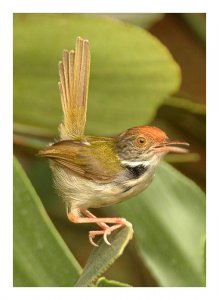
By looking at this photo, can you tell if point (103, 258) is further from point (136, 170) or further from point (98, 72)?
point (98, 72)

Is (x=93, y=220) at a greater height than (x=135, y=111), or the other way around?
(x=135, y=111)

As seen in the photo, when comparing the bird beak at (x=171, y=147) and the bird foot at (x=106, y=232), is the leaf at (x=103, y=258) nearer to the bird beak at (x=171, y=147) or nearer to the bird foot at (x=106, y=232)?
the bird foot at (x=106, y=232)

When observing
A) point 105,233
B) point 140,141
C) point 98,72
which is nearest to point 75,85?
point 98,72

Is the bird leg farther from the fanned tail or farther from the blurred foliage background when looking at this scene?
the fanned tail

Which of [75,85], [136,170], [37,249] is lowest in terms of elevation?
[37,249]
